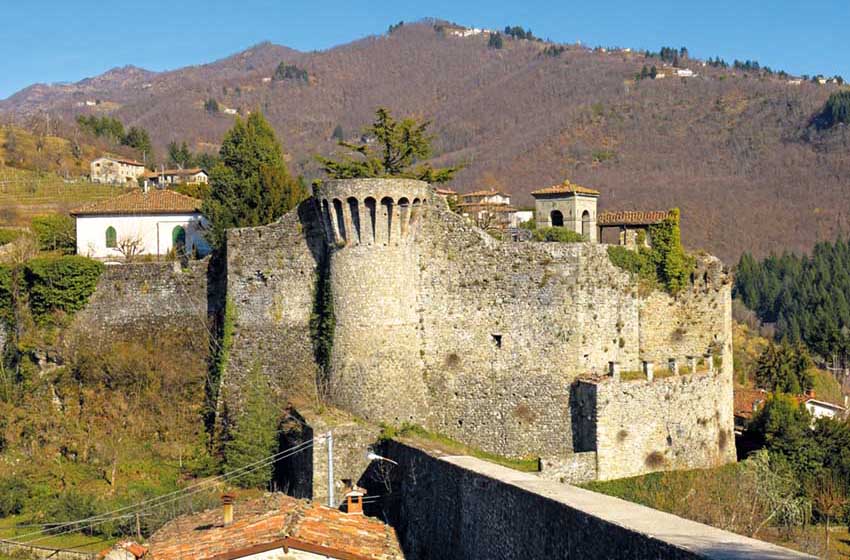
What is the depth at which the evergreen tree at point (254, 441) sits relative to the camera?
29.7m

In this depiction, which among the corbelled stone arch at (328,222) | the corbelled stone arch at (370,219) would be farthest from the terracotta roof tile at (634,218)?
the corbelled stone arch at (328,222)

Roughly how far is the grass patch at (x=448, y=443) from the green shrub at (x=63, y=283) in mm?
10929

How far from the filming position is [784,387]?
60.5m

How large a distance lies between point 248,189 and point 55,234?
14.9 meters

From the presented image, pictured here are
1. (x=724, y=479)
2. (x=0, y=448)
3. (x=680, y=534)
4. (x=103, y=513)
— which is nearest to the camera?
(x=680, y=534)

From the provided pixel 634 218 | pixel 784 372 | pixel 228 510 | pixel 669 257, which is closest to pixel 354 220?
pixel 669 257

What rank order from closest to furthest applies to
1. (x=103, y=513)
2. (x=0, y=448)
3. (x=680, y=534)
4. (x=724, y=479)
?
1. (x=680, y=534)
2. (x=103, y=513)
3. (x=724, y=479)
4. (x=0, y=448)

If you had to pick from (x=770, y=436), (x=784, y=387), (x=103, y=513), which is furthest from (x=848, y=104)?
(x=103, y=513)

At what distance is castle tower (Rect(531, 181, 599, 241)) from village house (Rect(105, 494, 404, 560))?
68.2ft

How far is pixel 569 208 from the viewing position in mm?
42500

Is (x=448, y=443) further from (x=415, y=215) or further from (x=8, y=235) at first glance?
(x=8, y=235)

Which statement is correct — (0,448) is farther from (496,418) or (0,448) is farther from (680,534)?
(680,534)

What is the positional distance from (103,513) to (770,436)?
61.3ft

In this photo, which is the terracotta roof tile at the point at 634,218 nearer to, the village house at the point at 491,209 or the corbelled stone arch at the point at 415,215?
the village house at the point at 491,209
